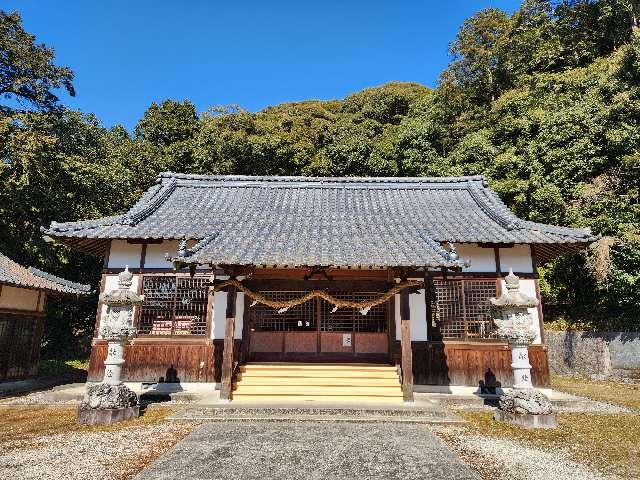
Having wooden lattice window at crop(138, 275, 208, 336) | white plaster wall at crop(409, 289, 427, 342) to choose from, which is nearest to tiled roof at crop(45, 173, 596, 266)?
wooden lattice window at crop(138, 275, 208, 336)

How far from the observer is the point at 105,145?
29.7 meters

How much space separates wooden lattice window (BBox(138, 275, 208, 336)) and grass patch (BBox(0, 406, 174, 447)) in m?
2.88

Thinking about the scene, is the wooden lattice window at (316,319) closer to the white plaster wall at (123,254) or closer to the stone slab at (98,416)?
the white plaster wall at (123,254)

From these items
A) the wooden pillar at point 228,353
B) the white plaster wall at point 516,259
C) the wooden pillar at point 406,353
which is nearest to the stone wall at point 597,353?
the white plaster wall at point 516,259

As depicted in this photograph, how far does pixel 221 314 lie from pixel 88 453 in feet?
19.7

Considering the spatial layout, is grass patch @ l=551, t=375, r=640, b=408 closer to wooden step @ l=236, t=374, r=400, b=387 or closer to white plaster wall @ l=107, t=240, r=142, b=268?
wooden step @ l=236, t=374, r=400, b=387

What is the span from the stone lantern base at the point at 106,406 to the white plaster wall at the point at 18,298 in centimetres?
721

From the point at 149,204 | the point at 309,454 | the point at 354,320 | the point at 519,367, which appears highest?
the point at 149,204

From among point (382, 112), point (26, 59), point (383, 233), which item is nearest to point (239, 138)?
point (26, 59)

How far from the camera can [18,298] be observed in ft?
43.8

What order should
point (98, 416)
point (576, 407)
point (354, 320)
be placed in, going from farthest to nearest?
point (354, 320), point (576, 407), point (98, 416)

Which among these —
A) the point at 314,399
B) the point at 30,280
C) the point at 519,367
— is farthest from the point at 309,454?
the point at 30,280

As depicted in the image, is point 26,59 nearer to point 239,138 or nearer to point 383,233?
point 239,138

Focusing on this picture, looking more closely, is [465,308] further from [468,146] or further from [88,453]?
[468,146]
